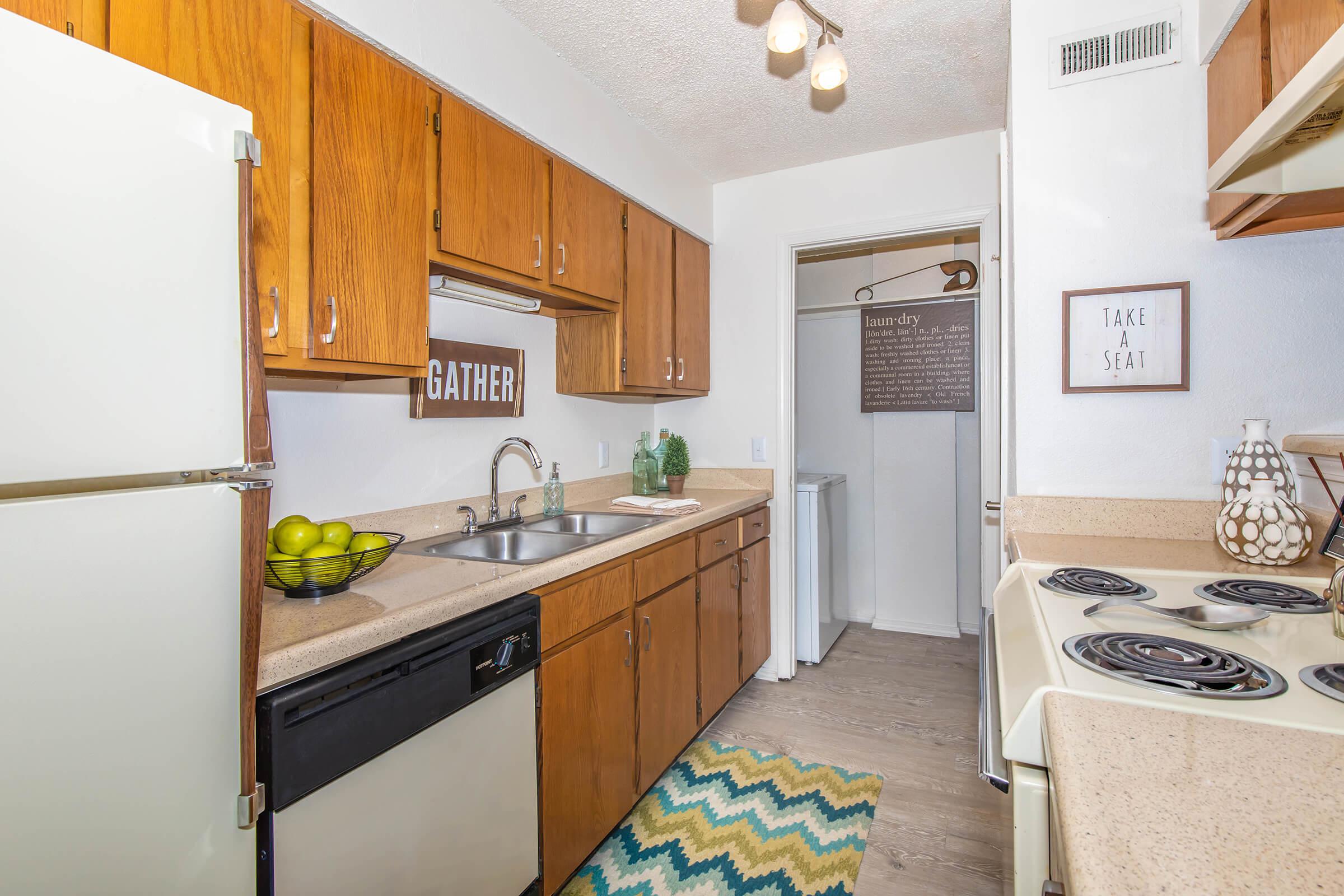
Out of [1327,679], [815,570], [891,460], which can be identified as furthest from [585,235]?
[891,460]

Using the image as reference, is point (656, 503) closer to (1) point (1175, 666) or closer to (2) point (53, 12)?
(1) point (1175, 666)

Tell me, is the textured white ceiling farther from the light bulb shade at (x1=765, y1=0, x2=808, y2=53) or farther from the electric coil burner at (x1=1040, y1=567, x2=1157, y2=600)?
the electric coil burner at (x1=1040, y1=567, x2=1157, y2=600)

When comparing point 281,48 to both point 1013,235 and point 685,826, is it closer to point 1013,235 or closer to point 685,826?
point 1013,235

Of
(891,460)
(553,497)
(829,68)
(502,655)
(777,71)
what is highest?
(777,71)

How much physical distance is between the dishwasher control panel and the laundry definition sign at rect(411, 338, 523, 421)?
826 millimetres

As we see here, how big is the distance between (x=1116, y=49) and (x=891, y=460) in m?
2.42

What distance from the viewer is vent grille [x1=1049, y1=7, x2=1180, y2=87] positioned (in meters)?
1.68

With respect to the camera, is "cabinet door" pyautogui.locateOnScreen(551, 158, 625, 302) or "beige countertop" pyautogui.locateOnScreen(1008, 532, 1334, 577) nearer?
"beige countertop" pyautogui.locateOnScreen(1008, 532, 1334, 577)

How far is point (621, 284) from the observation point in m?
2.49

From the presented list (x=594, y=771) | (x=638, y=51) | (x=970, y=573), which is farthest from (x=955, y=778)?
(x=638, y=51)

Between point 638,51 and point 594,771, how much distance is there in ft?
7.35

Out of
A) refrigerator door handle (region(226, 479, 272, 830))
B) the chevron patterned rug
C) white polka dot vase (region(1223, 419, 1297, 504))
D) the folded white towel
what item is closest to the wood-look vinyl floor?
the chevron patterned rug

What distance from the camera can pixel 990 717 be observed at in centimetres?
96

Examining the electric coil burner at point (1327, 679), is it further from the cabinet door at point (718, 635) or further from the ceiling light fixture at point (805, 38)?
the cabinet door at point (718, 635)
